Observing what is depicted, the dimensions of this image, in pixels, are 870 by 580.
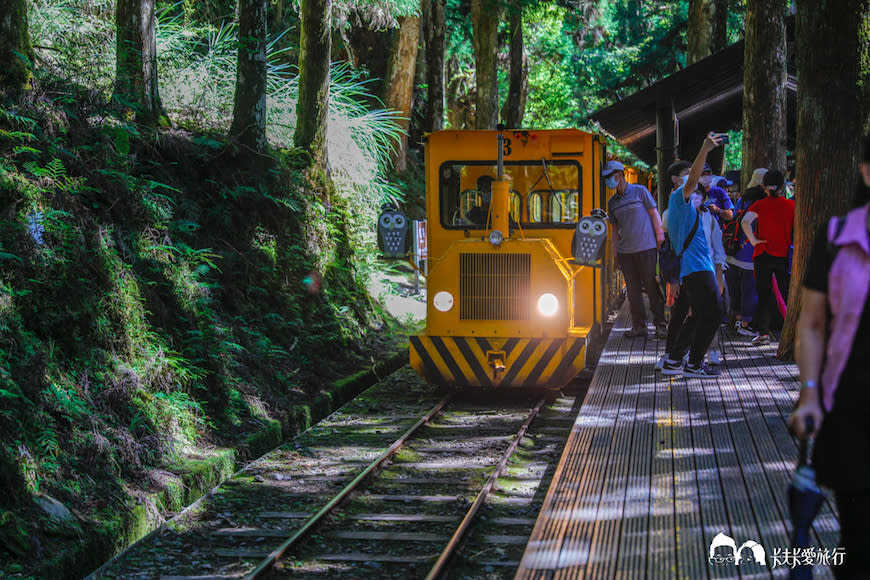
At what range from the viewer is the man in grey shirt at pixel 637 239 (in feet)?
35.2

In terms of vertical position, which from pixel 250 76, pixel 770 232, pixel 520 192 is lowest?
pixel 770 232

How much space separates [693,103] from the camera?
51.3 ft

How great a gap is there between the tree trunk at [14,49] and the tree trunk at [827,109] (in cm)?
747

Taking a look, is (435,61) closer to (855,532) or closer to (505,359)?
(505,359)

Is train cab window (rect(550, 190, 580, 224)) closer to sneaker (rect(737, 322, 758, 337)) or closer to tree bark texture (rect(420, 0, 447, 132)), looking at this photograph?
sneaker (rect(737, 322, 758, 337))

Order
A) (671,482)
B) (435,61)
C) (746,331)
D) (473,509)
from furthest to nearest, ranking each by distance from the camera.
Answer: (435,61), (746,331), (473,509), (671,482)

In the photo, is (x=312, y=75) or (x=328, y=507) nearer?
(x=328, y=507)

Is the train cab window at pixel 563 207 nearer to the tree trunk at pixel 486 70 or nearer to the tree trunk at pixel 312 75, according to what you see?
the tree trunk at pixel 312 75

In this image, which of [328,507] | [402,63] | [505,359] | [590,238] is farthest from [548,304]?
[402,63]

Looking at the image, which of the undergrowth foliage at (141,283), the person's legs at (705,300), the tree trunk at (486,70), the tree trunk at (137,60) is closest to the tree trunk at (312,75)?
the undergrowth foliage at (141,283)

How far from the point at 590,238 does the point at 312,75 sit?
6.08 m

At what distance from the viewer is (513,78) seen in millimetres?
26344

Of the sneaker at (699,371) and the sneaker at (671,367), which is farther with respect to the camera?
the sneaker at (671,367)

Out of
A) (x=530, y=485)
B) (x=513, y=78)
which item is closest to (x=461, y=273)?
(x=530, y=485)
